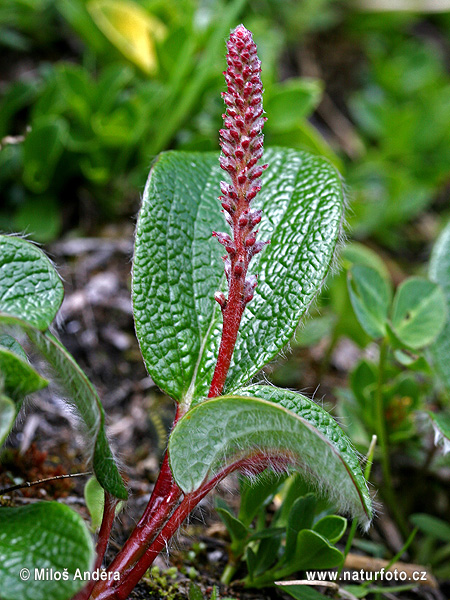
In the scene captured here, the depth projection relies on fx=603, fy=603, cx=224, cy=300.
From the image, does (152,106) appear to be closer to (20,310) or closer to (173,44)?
(173,44)

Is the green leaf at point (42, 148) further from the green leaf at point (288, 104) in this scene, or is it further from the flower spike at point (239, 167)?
the flower spike at point (239, 167)

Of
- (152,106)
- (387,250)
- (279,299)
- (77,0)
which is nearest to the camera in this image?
(279,299)

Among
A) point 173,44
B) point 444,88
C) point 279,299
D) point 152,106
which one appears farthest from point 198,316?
point 444,88

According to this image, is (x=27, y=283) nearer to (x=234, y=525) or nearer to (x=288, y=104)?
(x=234, y=525)

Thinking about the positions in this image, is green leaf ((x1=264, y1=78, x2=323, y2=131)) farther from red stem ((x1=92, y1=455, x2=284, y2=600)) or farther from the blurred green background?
red stem ((x1=92, y1=455, x2=284, y2=600))

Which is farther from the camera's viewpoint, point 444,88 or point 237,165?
point 444,88

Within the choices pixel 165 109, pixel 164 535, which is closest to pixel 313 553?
pixel 164 535
